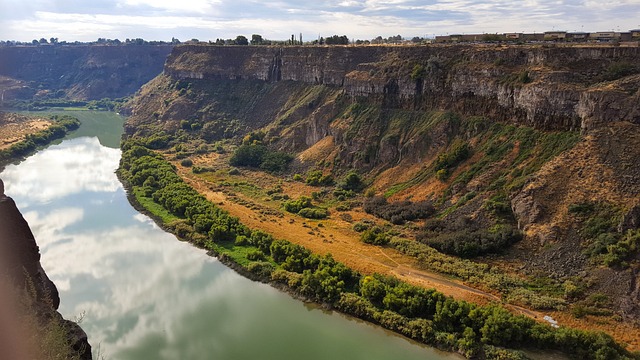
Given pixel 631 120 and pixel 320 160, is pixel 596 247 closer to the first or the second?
pixel 631 120

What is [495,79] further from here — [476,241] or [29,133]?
[29,133]

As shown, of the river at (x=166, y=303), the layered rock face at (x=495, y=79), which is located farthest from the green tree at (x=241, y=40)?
the river at (x=166, y=303)

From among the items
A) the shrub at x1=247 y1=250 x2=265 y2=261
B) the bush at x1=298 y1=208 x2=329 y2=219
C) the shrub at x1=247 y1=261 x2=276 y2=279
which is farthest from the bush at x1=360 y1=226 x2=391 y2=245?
the shrub at x1=247 y1=250 x2=265 y2=261

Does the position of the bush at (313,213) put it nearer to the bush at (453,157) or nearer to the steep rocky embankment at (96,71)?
the bush at (453,157)

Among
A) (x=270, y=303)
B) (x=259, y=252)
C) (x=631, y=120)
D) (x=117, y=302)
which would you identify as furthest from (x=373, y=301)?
(x=631, y=120)

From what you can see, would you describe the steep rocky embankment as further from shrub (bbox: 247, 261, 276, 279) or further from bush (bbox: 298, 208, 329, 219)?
shrub (bbox: 247, 261, 276, 279)
